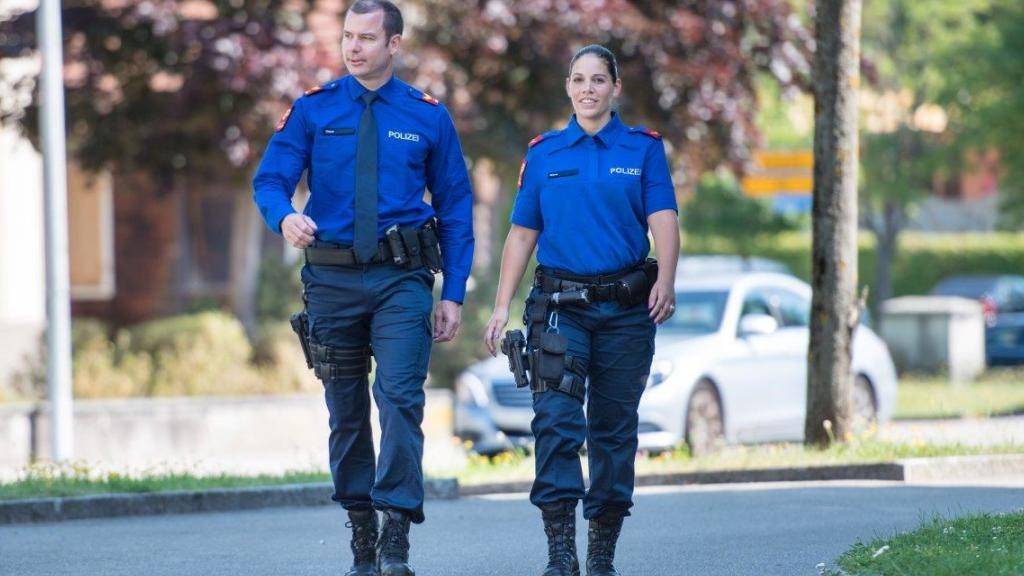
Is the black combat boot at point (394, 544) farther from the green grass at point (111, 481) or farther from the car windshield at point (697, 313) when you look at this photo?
the car windshield at point (697, 313)

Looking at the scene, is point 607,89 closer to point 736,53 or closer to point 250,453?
point 250,453

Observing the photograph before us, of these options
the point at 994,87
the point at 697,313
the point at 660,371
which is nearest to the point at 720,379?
the point at 660,371

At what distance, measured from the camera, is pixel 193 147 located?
56.8 feet

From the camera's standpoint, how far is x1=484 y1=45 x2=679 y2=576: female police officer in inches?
247

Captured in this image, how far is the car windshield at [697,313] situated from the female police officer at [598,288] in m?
7.65

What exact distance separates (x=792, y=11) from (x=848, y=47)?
6489 millimetres

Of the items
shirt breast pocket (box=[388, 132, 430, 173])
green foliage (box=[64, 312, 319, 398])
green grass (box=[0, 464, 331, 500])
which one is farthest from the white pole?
shirt breast pocket (box=[388, 132, 430, 173])

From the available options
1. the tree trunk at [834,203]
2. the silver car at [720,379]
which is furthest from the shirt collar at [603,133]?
the silver car at [720,379]

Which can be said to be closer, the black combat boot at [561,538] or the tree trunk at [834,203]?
the black combat boot at [561,538]

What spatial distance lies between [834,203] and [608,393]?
5.15 metres

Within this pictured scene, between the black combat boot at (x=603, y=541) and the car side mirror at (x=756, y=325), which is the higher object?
the car side mirror at (x=756, y=325)

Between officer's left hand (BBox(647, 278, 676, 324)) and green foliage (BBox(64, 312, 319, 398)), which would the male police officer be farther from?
green foliage (BBox(64, 312, 319, 398))

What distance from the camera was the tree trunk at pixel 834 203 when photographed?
36.6ft

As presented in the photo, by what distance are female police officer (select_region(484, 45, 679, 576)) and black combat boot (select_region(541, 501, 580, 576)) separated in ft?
0.13
